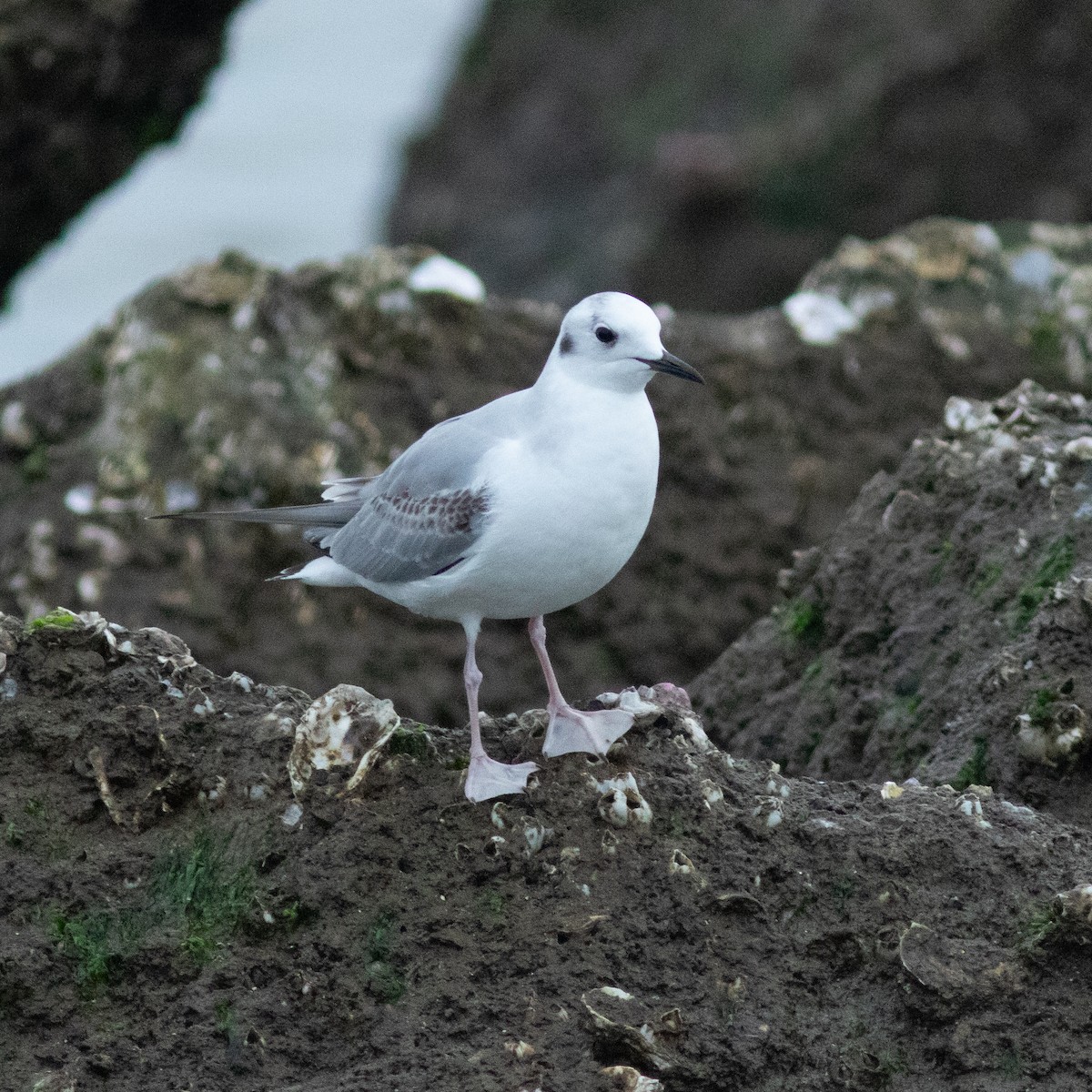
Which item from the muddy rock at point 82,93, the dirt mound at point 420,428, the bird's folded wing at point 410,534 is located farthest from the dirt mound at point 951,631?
the muddy rock at point 82,93

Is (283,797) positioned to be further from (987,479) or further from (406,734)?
(987,479)

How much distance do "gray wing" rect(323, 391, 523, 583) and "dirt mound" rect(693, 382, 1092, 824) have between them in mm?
1321

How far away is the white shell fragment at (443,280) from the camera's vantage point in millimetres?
7008

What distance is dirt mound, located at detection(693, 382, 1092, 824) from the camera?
4.05m

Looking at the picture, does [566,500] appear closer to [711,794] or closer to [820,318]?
[711,794]

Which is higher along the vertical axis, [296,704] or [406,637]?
[296,704]

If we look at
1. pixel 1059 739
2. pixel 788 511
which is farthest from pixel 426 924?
pixel 788 511

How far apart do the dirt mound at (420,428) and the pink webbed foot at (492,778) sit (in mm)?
2706

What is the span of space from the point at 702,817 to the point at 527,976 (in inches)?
22.3

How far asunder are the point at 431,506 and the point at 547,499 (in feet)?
1.34

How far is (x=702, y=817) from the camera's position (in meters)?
3.70

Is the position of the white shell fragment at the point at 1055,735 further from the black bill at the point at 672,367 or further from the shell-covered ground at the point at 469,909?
the black bill at the point at 672,367

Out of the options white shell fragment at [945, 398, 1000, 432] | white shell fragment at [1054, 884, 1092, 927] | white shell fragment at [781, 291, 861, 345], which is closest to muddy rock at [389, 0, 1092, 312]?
white shell fragment at [781, 291, 861, 345]

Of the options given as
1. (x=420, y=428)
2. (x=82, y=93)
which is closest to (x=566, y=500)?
(x=420, y=428)
